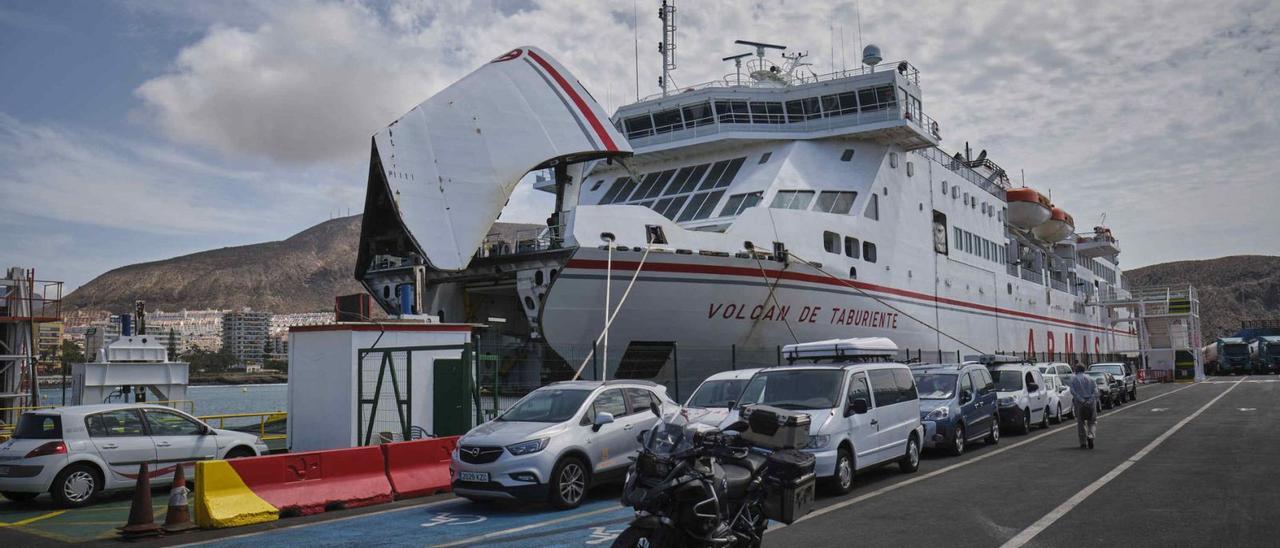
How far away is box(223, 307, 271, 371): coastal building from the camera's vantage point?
5631 inches

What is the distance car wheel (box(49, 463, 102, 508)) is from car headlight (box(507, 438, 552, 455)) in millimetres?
5430

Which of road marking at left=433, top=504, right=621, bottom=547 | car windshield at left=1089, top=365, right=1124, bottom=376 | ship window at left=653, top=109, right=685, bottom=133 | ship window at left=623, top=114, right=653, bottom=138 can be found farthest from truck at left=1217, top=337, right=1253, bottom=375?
road marking at left=433, top=504, right=621, bottom=547

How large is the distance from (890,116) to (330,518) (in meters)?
20.3

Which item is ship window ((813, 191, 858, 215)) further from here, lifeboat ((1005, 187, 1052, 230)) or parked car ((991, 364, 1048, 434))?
lifeboat ((1005, 187, 1052, 230))

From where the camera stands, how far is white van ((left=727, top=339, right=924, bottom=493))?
9750 millimetres

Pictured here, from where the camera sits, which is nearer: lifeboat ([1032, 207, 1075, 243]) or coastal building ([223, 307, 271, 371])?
lifeboat ([1032, 207, 1075, 243])

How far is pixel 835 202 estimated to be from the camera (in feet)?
77.9

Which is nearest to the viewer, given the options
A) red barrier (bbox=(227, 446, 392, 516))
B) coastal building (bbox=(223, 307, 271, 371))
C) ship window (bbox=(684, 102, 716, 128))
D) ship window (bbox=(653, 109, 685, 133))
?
red barrier (bbox=(227, 446, 392, 516))

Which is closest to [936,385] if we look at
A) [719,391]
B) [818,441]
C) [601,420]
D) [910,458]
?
[910,458]

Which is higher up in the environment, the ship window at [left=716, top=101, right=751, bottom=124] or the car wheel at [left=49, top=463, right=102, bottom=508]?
the ship window at [left=716, top=101, right=751, bottom=124]

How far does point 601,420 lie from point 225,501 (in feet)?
13.3

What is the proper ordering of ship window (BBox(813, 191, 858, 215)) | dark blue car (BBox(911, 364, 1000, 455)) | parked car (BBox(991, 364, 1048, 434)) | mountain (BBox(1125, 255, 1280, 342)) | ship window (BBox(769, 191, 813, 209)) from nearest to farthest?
1. dark blue car (BBox(911, 364, 1000, 455))
2. parked car (BBox(991, 364, 1048, 434))
3. ship window (BBox(769, 191, 813, 209))
4. ship window (BBox(813, 191, 858, 215))
5. mountain (BBox(1125, 255, 1280, 342))

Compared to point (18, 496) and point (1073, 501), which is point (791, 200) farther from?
point (18, 496)

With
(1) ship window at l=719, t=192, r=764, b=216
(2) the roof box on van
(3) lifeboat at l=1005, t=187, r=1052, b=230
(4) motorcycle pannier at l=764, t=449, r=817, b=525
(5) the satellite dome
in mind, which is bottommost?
(4) motorcycle pannier at l=764, t=449, r=817, b=525
